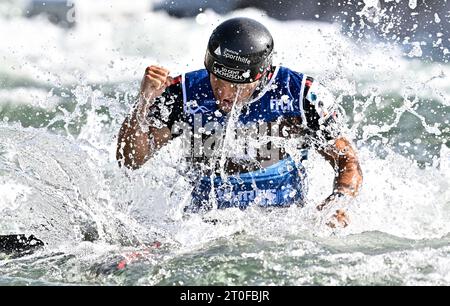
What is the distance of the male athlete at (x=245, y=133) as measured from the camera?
4855mm

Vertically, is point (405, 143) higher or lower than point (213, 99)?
lower

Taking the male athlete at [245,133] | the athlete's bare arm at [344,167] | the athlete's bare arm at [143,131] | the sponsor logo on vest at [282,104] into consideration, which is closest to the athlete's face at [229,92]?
the male athlete at [245,133]

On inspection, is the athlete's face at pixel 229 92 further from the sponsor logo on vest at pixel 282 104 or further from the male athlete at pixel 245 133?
the sponsor logo on vest at pixel 282 104

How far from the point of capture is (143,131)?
4.90 metres

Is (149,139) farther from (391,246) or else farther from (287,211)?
(391,246)

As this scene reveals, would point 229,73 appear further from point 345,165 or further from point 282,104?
point 345,165

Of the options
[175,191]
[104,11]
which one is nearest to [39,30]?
[104,11]

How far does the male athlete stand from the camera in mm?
4855

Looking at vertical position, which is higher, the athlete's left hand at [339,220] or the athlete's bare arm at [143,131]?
the athlete's bare arm at [143,131]

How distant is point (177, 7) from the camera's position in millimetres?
14484

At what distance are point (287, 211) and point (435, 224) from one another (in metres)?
1.16

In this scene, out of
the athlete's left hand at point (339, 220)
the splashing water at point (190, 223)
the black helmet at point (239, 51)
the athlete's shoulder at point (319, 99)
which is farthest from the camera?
the athlete's shoulder at point (319, 99)

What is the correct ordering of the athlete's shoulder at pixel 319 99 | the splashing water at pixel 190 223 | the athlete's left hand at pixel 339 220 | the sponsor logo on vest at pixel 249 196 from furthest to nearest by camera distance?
the sponsor logo on vest at pixel 249 196
the athlete's shoulder at pixel 319 99
the athlete's left hand at pixel 339 220
the splashing water at pixel 190 223

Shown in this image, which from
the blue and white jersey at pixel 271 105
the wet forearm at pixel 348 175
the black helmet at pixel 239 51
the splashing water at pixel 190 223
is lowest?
the splashing water at pixel 190 223
